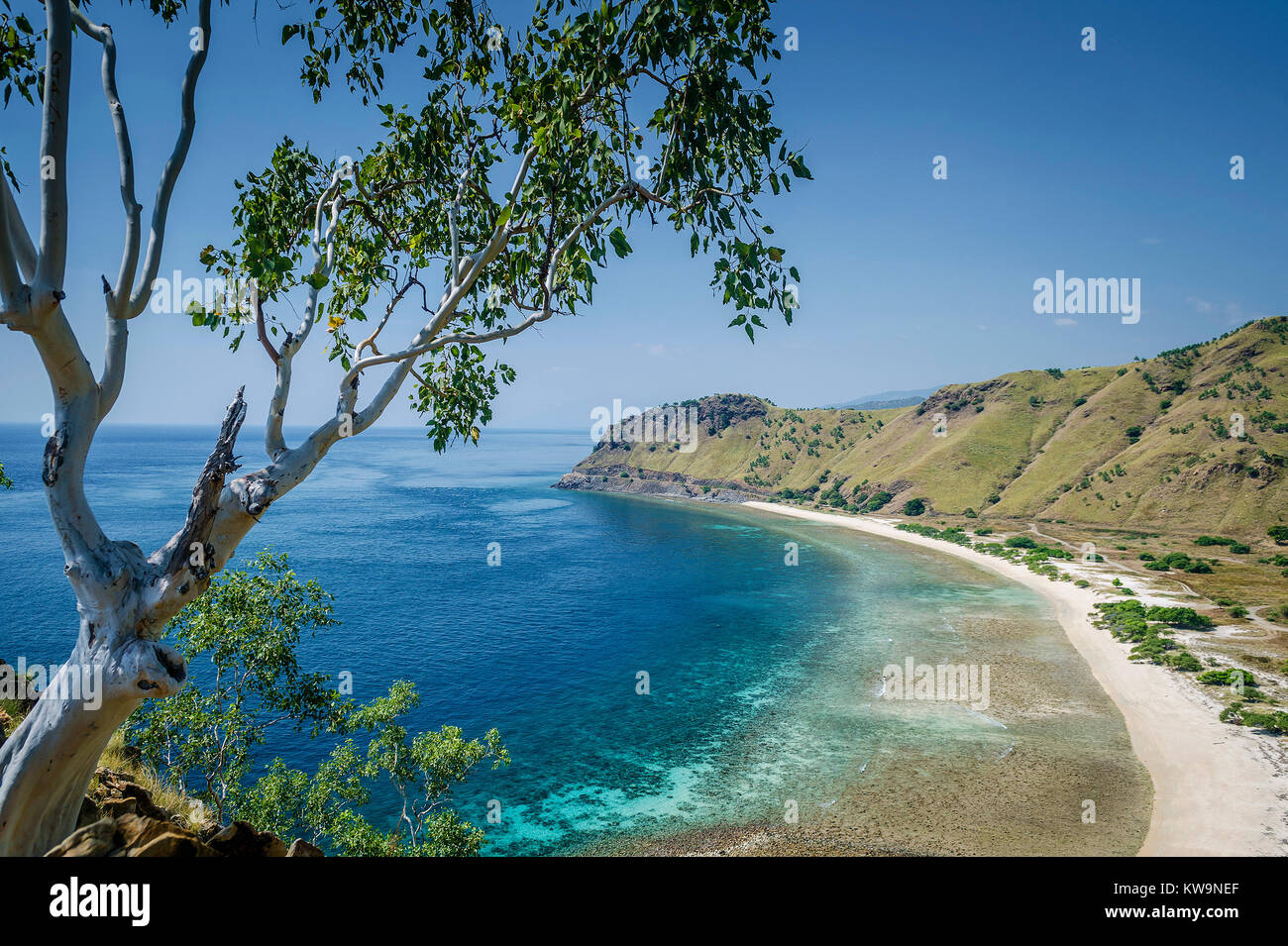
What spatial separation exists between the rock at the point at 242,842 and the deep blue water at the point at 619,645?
24088 millimetres

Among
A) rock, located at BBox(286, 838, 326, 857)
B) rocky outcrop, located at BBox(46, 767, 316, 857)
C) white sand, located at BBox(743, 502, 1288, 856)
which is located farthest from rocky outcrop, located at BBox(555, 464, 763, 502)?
rock, located at BBox(286, 838, 326, 857)

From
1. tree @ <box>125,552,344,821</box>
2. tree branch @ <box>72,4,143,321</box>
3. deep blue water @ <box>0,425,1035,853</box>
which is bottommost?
deep blue water @ <box>0,425,1035,853</box>

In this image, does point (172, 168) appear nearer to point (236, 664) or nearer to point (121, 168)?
point (121, 168)

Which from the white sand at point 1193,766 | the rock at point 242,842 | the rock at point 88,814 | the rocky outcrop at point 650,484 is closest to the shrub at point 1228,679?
the white sand at point 1193,766

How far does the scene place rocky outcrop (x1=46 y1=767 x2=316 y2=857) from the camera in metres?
5.77

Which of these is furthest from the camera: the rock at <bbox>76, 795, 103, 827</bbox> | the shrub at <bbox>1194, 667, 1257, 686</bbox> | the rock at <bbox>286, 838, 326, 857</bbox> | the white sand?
the shrub at <bbox>1194, 667, 1257, 686</bbox>

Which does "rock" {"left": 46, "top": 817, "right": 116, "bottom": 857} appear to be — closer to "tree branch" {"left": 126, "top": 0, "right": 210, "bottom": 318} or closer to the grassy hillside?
"tree branch" {"left": 126, "top": 0, "right": 210, "bottom": 318}

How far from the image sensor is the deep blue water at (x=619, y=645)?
34531 mm

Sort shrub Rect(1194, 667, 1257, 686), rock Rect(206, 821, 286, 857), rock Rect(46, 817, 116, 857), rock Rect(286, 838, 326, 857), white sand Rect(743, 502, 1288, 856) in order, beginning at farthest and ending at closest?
1. shrub Rect(1194, 667, 1257, 686)
2. white sand Rect(743, 502, 1288, 856)
3. rock Rect(286, 838, 326, 857)
4. rock Rect(206, 821, 286, 857)
5. rock Rect(46, 817, 116, 857)

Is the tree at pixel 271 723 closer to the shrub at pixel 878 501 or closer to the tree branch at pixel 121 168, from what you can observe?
the tree branch at pixel 121 168

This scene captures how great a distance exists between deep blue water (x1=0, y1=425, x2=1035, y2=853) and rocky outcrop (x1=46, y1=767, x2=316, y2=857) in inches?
863

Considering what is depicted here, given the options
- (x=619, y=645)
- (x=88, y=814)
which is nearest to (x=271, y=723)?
(x=88, y=814)

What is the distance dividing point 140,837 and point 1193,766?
1684 inches
